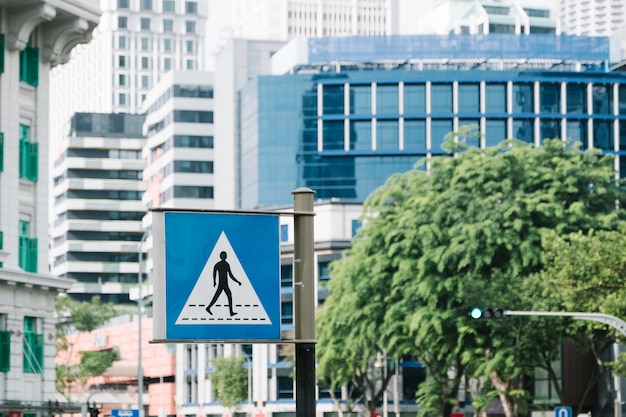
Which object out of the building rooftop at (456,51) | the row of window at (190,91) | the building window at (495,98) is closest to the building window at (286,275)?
the building window at (495,98)

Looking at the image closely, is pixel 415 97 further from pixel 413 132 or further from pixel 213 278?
pixel 213 278

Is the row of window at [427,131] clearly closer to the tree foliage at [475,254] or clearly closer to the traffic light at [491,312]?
the tree foliage at [475,254]

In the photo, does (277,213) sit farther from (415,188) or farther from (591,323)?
(415,188)

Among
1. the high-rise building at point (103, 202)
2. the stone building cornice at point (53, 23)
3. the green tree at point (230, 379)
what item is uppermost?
the high-rise building at point (103, 202)

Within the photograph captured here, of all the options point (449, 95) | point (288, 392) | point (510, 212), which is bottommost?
point (288, 392)

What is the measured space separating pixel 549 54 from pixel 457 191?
3361 inches

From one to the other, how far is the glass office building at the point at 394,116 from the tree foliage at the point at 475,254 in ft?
246

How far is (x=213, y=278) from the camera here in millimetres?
9719

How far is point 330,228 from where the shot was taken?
117 m

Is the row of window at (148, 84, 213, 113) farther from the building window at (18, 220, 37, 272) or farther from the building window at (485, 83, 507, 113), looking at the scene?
the building window at (18, 220, 37, 272)

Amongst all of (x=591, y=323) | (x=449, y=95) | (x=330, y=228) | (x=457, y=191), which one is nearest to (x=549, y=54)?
(x=449, y=95)

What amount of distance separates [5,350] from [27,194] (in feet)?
16.6

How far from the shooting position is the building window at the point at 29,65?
4609 centimetres

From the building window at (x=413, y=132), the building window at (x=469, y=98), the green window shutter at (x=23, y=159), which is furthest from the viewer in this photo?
the building window at (x=413, y=132)
